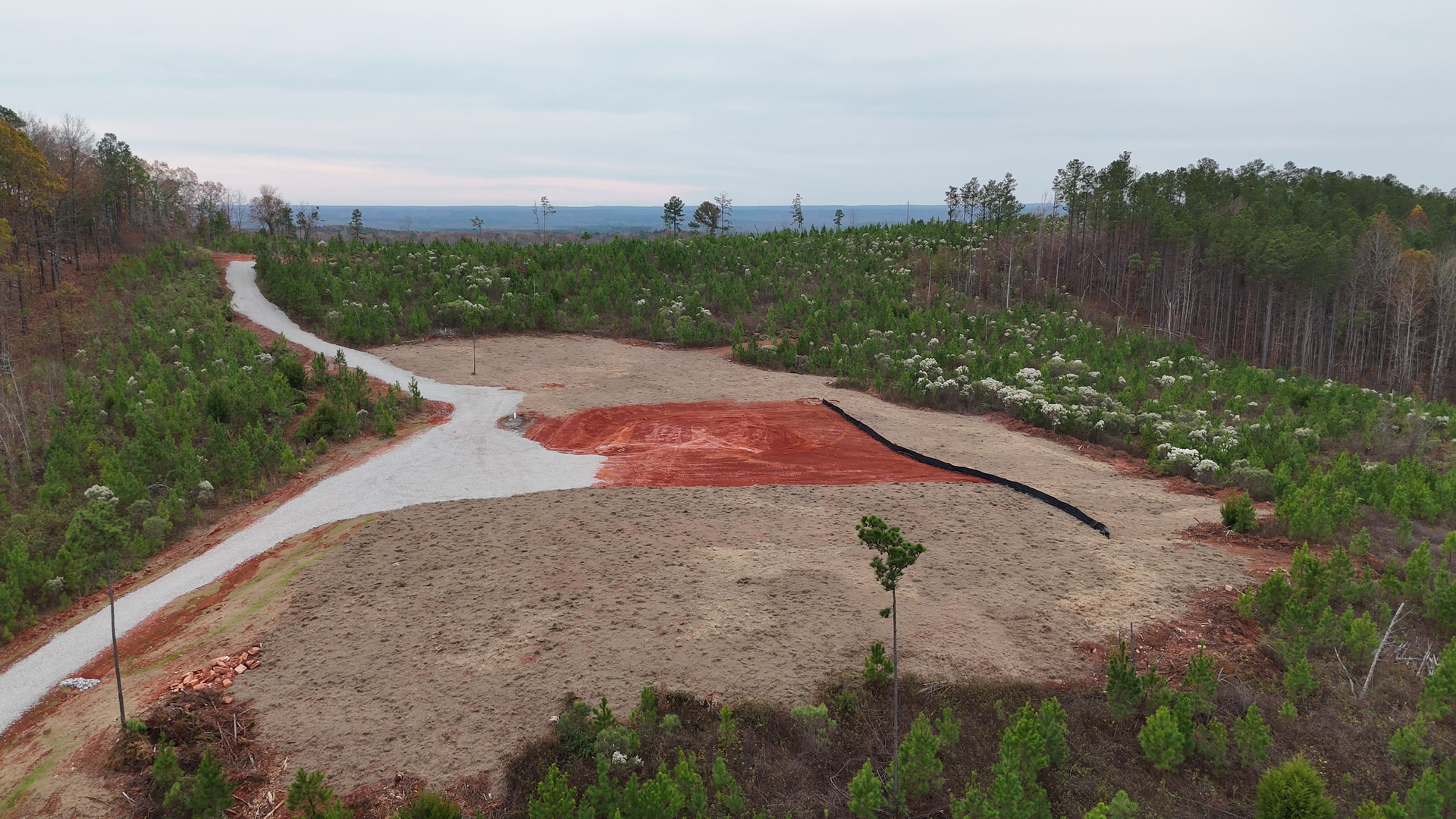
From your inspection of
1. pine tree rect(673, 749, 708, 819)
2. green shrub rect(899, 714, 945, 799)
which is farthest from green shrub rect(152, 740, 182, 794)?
green shrub rect(899, 714, 945, 799)

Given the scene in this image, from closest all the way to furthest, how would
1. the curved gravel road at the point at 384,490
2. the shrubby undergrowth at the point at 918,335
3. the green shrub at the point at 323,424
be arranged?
the curved gravel road at the point at 384,490
the shrubby undergrowth at the point at 918,335
the green shrub at the point at 323,424

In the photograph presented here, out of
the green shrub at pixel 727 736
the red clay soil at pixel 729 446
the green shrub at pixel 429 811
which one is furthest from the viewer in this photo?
the red clay soil at pixel 729 446

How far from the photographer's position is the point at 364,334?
28.7 m

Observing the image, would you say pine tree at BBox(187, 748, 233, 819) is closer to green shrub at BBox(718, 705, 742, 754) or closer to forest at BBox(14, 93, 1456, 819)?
forest at BBox(14, 93, 1456, 819)

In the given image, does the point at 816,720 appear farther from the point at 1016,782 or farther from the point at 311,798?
the point at 311,798

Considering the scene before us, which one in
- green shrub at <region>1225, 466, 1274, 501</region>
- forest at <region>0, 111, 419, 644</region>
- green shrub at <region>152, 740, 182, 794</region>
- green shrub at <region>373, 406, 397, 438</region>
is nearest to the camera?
green shrub at <region>152, 740, 182, 794</region>

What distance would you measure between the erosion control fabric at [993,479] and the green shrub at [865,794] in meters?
8.38

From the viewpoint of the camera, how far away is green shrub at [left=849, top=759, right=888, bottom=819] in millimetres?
6293

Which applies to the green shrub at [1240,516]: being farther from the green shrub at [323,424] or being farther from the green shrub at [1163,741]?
the green shrub at [323,424]

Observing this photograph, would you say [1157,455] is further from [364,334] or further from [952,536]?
[364,334]

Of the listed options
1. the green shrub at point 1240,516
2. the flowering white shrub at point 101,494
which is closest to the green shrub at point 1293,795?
the green shrub at point 1240,516

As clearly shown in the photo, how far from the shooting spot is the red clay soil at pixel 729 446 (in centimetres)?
1572

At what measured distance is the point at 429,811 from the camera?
6125 mm

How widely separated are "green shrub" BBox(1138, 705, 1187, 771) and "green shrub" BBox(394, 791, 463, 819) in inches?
256
